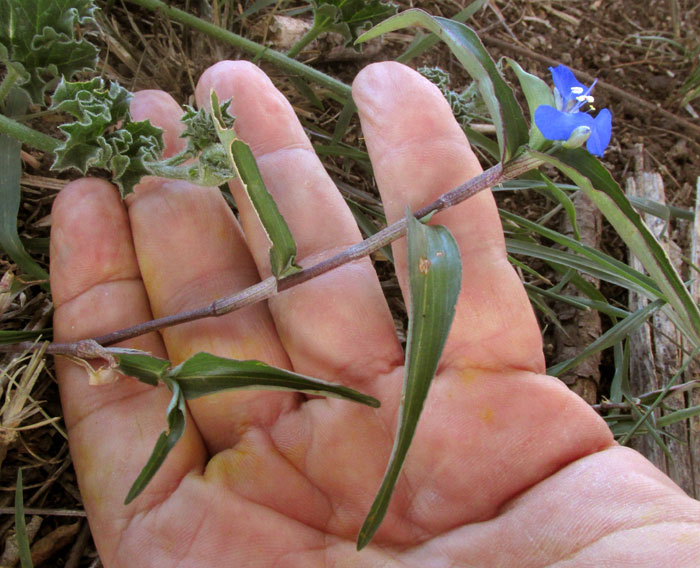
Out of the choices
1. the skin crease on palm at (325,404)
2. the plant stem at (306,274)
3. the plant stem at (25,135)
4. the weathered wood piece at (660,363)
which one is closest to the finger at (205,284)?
the skin crease on palm at (325,404)

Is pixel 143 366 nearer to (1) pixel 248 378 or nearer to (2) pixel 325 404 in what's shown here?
(1) pixel 248 378

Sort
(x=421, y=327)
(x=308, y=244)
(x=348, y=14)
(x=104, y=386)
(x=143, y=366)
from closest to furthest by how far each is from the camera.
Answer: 1. (x=421, y=327)
2. (x=143, y=366)
3. (x=104, y=386)
4. (x=308, y=244)
5. (x=348, y=14)

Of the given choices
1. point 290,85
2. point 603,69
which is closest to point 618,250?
point 603,69

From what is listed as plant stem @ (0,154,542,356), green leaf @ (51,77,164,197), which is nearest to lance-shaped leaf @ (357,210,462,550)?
plant stem @ (0,154,542,356)

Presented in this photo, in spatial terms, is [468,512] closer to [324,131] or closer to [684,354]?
[684,354]

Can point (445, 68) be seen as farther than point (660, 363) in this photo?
Yes

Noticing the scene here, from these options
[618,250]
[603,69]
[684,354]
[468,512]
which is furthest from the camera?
[603,69]

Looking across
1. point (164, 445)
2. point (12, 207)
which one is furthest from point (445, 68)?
point (164, 445)

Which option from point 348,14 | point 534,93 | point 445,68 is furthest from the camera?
point 445,68
